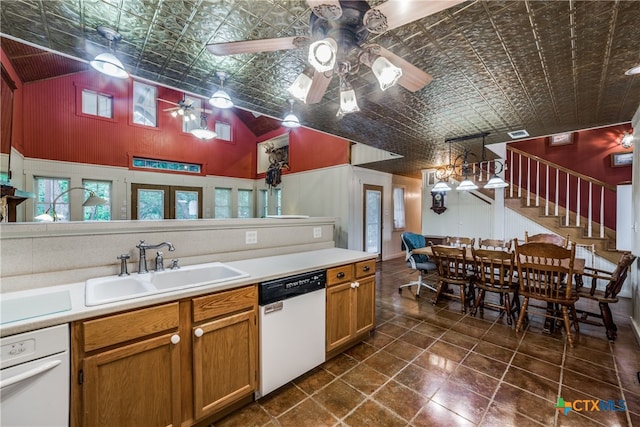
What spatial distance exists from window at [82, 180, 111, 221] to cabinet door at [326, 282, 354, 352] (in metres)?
6.82

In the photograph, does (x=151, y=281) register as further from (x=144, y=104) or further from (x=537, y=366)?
(x=144, y=104)

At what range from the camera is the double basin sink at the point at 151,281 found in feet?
4.46

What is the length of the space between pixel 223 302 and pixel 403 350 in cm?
178

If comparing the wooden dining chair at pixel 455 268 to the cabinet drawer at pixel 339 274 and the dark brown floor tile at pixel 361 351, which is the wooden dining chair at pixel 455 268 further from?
the cabinet drawer at pixel 339 274

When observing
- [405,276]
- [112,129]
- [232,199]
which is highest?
[112,129]

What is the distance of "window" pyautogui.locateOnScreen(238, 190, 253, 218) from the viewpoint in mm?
9047

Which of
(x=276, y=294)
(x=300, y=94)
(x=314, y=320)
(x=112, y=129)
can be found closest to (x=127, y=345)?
(x=276, y=294)

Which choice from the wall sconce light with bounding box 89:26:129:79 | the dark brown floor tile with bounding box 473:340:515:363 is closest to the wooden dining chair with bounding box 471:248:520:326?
the dark brown floor tile with bounding box 473:340:515:363

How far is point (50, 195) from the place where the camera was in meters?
5.81

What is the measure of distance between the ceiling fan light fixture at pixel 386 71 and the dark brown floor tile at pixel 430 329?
2519 millimetres

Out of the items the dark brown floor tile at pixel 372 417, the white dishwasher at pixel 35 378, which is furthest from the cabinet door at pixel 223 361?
the dark brown floor tile at pixel 372 417

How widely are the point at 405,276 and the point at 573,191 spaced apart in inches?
157

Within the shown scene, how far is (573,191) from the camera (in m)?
5.36

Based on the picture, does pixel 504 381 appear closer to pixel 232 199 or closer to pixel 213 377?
pixel 213 377
